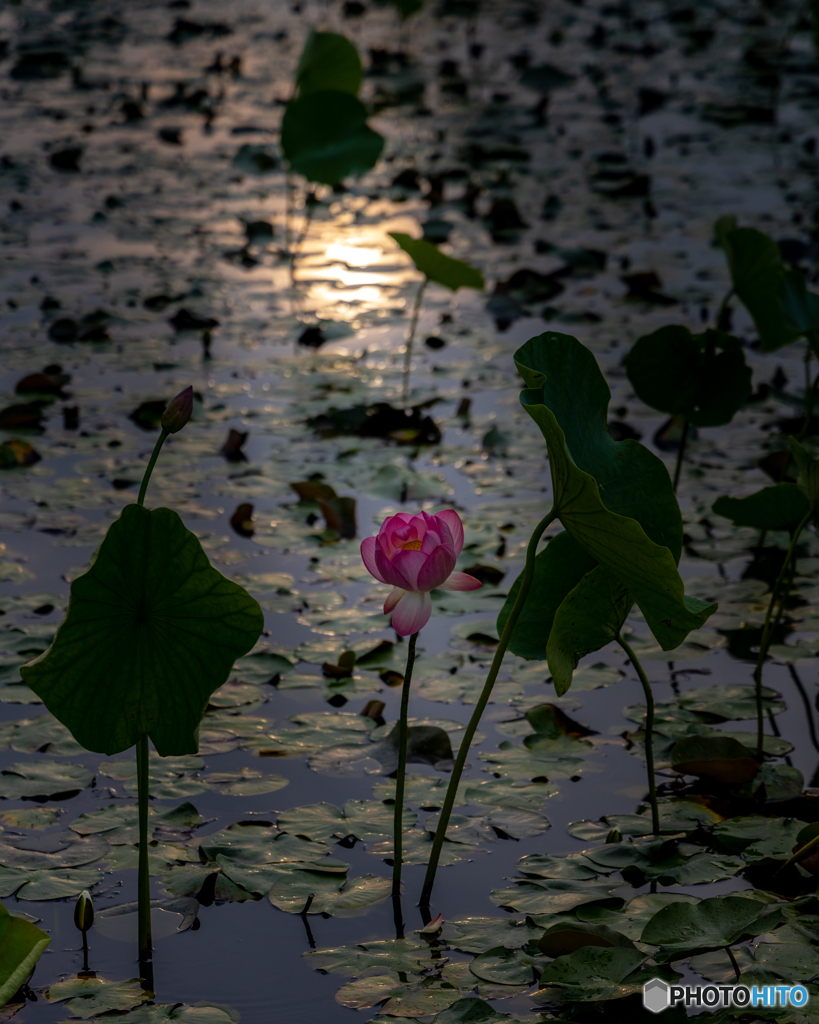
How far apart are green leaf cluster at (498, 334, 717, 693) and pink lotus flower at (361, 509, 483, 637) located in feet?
0.50

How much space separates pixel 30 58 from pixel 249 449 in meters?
6.02

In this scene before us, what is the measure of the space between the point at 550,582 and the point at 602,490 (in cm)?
17

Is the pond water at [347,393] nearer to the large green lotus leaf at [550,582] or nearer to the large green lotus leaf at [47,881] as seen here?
the large green lotus leaf at [47,881]

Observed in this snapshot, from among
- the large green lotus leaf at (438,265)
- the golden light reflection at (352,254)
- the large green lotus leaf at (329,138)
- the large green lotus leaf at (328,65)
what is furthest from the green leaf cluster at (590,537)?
the large green lotus leaf at (328,65)

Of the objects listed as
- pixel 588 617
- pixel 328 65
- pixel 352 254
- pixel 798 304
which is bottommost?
pixel 588 617

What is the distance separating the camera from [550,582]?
1.51 meters

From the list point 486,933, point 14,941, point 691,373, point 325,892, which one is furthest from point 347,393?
point 14,941

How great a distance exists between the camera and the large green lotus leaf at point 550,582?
59.1 inches

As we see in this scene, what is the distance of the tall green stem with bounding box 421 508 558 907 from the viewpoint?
1318 mm

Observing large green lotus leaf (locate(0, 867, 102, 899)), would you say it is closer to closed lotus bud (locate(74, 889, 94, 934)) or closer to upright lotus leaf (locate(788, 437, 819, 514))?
closed lotus bud (locate(74, 889, 94, 934))

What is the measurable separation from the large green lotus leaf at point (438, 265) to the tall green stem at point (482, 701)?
5.57 ft

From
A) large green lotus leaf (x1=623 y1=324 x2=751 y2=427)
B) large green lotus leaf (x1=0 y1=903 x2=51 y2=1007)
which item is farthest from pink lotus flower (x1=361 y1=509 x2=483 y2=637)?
large green lotus leaf (x1=623 y1=324 x2=751 y2=427)

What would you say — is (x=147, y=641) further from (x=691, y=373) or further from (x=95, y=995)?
(x=691, y=373)

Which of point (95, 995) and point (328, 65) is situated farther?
point (328, 65)
